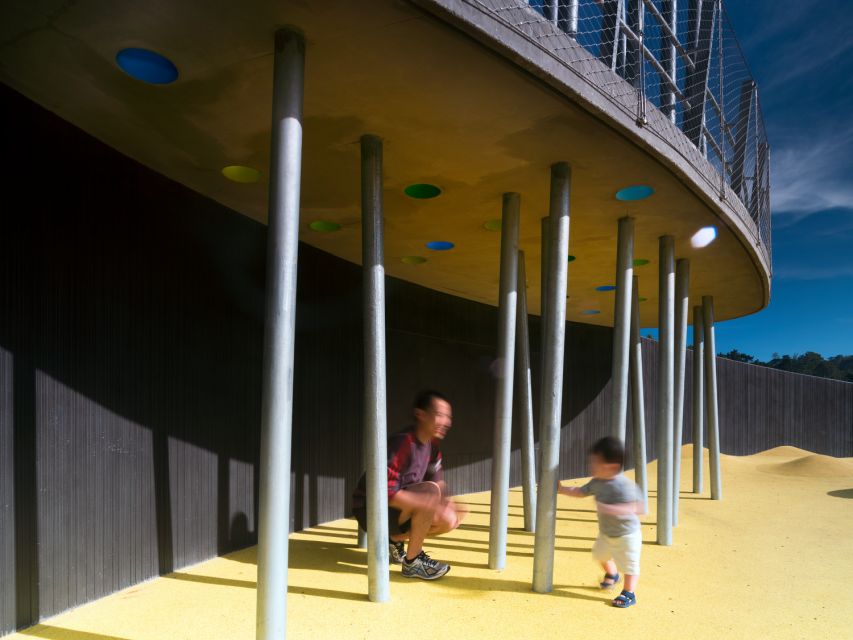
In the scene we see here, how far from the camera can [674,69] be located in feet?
25.2

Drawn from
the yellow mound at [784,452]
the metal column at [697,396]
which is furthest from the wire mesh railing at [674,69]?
the yellow mound at [784,452]

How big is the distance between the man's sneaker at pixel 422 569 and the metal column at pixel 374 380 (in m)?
0.52

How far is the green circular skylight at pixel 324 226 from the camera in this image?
23.8 ft

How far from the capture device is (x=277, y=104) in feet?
13.1

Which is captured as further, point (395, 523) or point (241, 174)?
point (241, 174)

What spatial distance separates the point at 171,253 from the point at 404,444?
9.38 feet

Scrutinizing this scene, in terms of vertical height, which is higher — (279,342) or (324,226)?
(324,226)

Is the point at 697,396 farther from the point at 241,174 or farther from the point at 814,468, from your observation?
the point at 241,174

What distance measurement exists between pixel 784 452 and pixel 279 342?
21604 mm

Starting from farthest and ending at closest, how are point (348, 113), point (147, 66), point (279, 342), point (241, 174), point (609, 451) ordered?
point (241, 174)
point (609, 451)
point (348, 113)
point (147, 66)
point (279, 342)

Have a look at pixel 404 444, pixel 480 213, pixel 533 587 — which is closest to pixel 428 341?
pixel 480 213

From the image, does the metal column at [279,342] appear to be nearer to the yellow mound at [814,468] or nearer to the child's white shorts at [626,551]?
the child's white shorts at [626,551]

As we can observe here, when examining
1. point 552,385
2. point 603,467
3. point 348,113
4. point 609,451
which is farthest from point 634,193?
point 348,113

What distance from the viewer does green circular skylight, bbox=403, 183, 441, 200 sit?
622 cm
